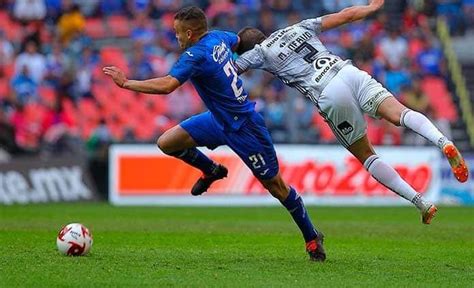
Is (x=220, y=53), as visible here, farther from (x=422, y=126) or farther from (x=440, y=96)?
(x=440, y=96)

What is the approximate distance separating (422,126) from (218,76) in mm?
2078

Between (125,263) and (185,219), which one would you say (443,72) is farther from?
(125,263)

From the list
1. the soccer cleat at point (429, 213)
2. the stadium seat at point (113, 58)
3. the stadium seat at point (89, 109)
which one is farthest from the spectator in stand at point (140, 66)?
the soccer cleat at point (429, 213)

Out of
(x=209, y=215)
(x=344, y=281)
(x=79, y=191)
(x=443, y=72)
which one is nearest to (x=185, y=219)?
(x=209, y=215)

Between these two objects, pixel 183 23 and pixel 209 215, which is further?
pixel 209 215

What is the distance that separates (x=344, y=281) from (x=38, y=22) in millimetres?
20071

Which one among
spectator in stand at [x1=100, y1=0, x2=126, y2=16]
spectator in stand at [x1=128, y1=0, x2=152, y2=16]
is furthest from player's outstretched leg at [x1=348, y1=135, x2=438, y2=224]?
spectator in stand at [x1=100, y1=0, x2=126, y2=16]

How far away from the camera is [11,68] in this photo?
26.6m

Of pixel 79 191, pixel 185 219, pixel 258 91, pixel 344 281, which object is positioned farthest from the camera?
pixel 258 91

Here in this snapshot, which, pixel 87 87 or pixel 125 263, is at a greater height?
pixel 125 263

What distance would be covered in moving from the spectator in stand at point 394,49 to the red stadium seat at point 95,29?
719cm

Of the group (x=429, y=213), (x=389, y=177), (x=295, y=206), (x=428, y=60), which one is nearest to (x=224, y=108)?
(x=295, y=206)

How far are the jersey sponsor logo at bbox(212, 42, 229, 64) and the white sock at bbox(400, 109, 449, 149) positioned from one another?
187 centimetres

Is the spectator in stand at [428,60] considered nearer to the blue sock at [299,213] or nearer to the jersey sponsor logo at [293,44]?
the jersey sponsor logo at [293,44]
